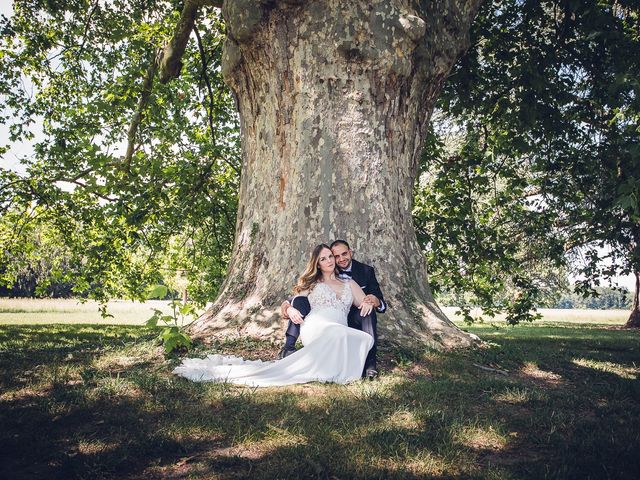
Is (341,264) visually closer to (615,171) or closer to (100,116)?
(615,171)

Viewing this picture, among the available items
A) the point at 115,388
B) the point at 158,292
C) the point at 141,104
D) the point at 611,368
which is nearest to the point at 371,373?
the point at 158,292

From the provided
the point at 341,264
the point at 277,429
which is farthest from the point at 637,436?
the point at 341,264

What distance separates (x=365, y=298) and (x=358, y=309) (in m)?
0.27

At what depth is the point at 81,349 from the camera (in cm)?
718

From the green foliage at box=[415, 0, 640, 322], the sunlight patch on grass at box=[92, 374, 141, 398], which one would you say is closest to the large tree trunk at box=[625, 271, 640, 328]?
the green foliage at box=[415, 0, 640, 322]

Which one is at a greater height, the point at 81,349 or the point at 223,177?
the point at 223,177

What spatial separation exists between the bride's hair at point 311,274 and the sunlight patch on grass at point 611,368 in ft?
12.9

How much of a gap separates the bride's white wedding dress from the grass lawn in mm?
256

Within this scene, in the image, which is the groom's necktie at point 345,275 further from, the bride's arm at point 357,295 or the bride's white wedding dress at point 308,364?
the bride's white wedding dress at point 308,364

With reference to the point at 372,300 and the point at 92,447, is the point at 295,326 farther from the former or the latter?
the point at 92,447

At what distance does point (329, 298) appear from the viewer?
635 cm

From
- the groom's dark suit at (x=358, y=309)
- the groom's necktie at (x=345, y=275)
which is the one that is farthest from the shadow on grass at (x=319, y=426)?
the groom's necktie at (x=345, y=275)

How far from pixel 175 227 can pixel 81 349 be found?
20.7 feet

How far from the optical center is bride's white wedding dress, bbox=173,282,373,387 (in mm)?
5375
